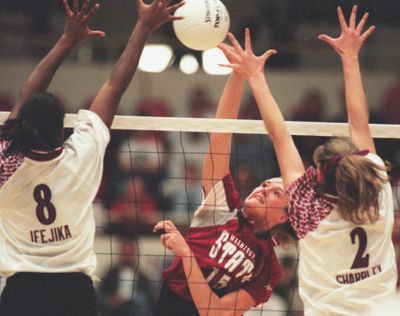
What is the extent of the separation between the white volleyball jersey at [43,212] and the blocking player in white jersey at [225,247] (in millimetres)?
1037

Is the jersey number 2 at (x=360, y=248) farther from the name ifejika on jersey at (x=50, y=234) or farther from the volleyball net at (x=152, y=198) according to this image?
the volleyball net at (x=152, y=198)

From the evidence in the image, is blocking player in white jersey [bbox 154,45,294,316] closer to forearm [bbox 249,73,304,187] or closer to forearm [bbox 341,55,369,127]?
forearm [bbox 249,73,304,187]

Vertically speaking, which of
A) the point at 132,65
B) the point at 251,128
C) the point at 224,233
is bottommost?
the point at 224,233

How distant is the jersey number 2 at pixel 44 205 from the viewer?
4.32 m

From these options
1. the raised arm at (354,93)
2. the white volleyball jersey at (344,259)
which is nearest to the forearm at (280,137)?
the white volleyball jersey at (344,259)

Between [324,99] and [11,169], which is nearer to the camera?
[11,169]

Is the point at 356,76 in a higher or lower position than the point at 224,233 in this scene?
higher

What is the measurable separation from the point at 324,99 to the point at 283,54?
784 millimetres

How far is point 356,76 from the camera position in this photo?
4797mm

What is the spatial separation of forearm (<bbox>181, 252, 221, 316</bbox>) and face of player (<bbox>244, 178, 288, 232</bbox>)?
483 millimetres

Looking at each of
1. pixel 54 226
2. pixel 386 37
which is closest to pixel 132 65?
pixel 54 226

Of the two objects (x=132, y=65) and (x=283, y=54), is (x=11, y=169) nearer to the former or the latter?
(x=132, y=65)

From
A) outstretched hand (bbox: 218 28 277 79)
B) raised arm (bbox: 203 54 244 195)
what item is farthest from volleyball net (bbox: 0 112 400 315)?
outstretched hand (bbox: 218 28 277 79)

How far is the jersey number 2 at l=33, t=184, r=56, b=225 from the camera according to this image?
4.32 meters
